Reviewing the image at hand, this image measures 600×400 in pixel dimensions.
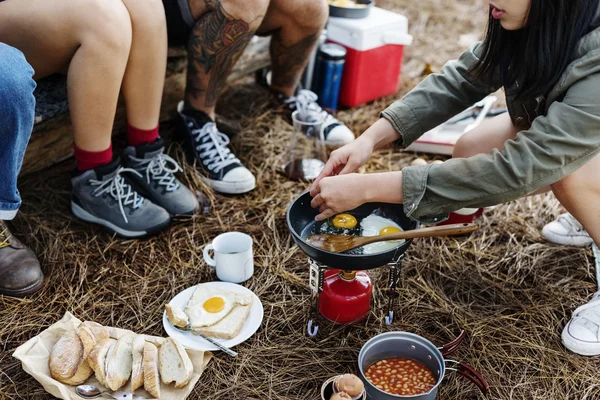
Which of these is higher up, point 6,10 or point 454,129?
point 6,10

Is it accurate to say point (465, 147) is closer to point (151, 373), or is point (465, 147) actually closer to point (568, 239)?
point (568, 239)

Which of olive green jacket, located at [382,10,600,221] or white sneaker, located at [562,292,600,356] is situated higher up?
olive green jacket, located at [382,10,600,221]

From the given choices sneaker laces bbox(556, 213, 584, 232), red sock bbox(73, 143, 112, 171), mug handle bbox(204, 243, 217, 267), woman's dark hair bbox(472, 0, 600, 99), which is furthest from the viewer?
sneaker laces bbox(556, 213, 584, 232)

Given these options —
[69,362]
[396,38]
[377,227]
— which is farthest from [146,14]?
[396,38]

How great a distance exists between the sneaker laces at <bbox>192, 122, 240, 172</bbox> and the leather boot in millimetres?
854

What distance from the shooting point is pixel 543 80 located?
1.70m

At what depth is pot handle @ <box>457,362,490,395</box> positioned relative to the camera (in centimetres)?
166

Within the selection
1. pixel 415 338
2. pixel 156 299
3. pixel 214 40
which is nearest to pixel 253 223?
pixel 156 299

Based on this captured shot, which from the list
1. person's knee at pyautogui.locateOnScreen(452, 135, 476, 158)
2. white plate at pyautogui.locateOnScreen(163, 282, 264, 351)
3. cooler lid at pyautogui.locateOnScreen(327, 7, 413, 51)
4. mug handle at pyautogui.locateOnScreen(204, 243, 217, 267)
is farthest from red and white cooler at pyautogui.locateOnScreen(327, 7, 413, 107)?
white plate at pyautogui.locateOnScreen(163, 282, 264, 351)

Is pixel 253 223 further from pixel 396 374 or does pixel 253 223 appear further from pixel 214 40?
pixel 396 374

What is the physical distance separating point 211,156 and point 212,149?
0.04m

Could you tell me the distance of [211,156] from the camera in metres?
2.66

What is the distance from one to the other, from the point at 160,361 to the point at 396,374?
2.25 feet

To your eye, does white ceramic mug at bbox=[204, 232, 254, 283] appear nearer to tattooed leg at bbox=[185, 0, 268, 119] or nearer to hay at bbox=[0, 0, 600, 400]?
hay at bbox=[0, 0, 600, 400]
